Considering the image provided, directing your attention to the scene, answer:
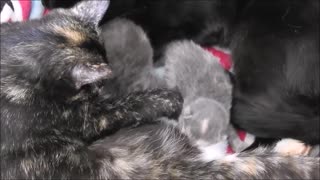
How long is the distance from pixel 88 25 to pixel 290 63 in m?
0.78

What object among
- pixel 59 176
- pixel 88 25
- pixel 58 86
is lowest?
pixel 59 176

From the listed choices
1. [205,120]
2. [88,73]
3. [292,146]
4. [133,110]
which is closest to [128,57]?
[133,110]

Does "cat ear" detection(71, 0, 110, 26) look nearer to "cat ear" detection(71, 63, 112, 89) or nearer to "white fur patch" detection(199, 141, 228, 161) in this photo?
"cat ear" detection(71, 63, 112, 89)

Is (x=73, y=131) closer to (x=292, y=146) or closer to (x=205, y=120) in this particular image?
(x=205, y=120)

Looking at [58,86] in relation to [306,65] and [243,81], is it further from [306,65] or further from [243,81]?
[306,65]

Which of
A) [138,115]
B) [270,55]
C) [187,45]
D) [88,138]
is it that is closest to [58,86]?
[88,138]

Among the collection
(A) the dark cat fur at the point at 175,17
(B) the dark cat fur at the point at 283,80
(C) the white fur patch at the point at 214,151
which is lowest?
(C) the white fur patch at the point at 214,151

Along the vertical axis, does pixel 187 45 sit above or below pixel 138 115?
above

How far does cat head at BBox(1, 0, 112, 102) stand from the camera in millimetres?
1596

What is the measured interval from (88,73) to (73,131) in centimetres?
25

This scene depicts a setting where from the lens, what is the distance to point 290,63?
197cm

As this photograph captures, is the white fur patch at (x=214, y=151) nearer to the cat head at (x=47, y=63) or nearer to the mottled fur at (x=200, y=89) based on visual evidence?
the mottled fur at (x=200, y=89)

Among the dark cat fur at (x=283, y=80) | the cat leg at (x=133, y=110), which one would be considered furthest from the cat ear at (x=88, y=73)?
the dark cat fur at (x=283, y=80)

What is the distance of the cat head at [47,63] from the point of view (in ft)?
5.24
